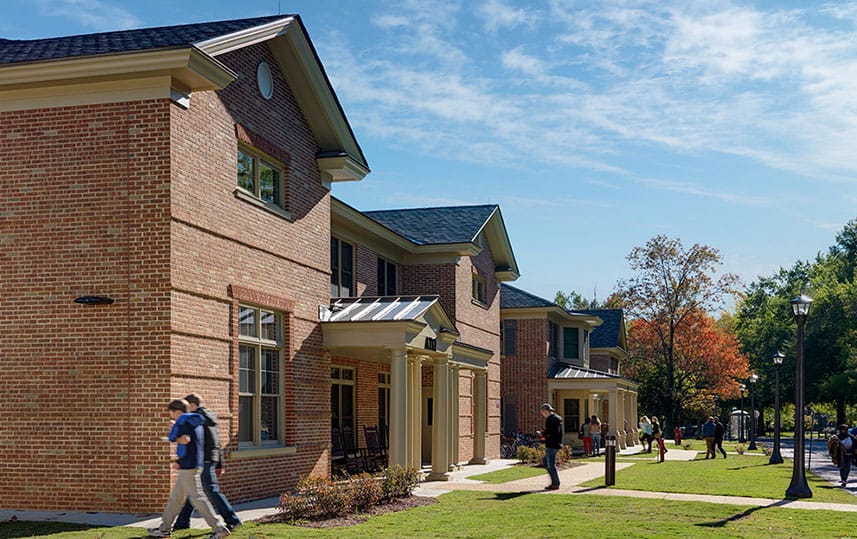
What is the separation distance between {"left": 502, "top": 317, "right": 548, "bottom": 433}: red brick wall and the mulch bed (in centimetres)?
2612

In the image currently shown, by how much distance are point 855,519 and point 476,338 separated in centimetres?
1766

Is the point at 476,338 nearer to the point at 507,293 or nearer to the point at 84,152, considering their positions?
the point at 507,293

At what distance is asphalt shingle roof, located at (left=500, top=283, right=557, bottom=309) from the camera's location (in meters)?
43.0

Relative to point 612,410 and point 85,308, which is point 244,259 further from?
point 612,410

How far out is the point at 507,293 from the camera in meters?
44.7

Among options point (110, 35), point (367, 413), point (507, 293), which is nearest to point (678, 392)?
point (507, 293)

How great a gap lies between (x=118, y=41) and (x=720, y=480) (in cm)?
1672

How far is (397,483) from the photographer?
16.7 meters

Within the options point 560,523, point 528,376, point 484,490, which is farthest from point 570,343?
point 560,523

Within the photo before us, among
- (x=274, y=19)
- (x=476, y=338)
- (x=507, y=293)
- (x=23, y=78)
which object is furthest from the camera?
(x=507, y=293)

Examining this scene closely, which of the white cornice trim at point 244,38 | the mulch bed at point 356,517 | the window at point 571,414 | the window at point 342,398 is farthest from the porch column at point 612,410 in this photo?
the white cornice trim at point 244,38

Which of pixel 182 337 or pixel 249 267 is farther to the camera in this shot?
pixel 249 267

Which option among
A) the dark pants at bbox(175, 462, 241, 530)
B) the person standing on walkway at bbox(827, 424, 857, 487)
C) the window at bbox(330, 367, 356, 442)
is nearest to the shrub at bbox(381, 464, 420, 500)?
the dark pants at bbox(175, 462, 241, 530)

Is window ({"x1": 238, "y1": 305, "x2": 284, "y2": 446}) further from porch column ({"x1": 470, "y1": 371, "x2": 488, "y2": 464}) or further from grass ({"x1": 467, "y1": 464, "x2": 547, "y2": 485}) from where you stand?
porch column ({"x1": 470, "y1": 371, "x2": 488, "y2": 464})
